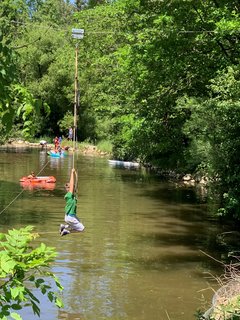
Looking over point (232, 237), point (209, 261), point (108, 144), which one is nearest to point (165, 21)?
point (232, 237)

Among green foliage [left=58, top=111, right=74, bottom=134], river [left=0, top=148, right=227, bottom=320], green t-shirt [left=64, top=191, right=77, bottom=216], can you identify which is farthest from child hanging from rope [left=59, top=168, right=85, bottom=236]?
green foliage [left=58, top=111, right=74, bottom=134]

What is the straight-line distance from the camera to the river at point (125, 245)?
9.95 metres

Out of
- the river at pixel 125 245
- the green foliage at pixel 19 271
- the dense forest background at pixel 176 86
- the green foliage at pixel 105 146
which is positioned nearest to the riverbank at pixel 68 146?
the green foliage at pixel 105 146

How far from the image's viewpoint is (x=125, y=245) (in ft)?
48.3

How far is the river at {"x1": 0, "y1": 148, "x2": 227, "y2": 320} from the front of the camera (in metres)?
9.95

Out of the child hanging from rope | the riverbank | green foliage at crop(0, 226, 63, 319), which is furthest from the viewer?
the riverbank

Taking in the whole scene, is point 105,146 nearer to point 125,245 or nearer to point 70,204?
point 125,245

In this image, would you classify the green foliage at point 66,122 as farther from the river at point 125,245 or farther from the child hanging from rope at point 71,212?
the child hanging from rope at point 71,212

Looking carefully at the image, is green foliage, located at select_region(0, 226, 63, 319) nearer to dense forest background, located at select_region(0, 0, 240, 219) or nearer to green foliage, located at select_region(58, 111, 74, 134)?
dense forest background, located at select_region(0, 0, 240, 219)

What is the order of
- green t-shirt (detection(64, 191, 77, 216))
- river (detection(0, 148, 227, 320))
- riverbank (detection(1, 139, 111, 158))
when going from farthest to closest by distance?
riverbank (detection(1, 139, 111, 158)) < green t-shirt (detection(64, 191, 77, 216)) < river (detection(0, 148, 227, 320))

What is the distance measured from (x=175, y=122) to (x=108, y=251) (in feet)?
47.0

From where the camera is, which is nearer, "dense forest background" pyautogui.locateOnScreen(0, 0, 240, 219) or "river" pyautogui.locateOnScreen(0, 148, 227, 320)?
"dense forest background" pyautogui.locateOnScreen(0, 0, 240, 219)

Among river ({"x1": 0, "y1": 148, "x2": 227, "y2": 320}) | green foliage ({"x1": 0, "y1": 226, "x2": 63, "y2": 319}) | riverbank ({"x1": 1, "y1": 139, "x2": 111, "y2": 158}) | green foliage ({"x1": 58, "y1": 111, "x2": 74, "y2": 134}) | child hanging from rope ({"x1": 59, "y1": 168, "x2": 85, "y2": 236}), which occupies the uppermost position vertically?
green foliage ({"x1": 58, "y1": 111, "x2": 74, "y2": 134})

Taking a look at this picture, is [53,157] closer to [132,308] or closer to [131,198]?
[131,198]
